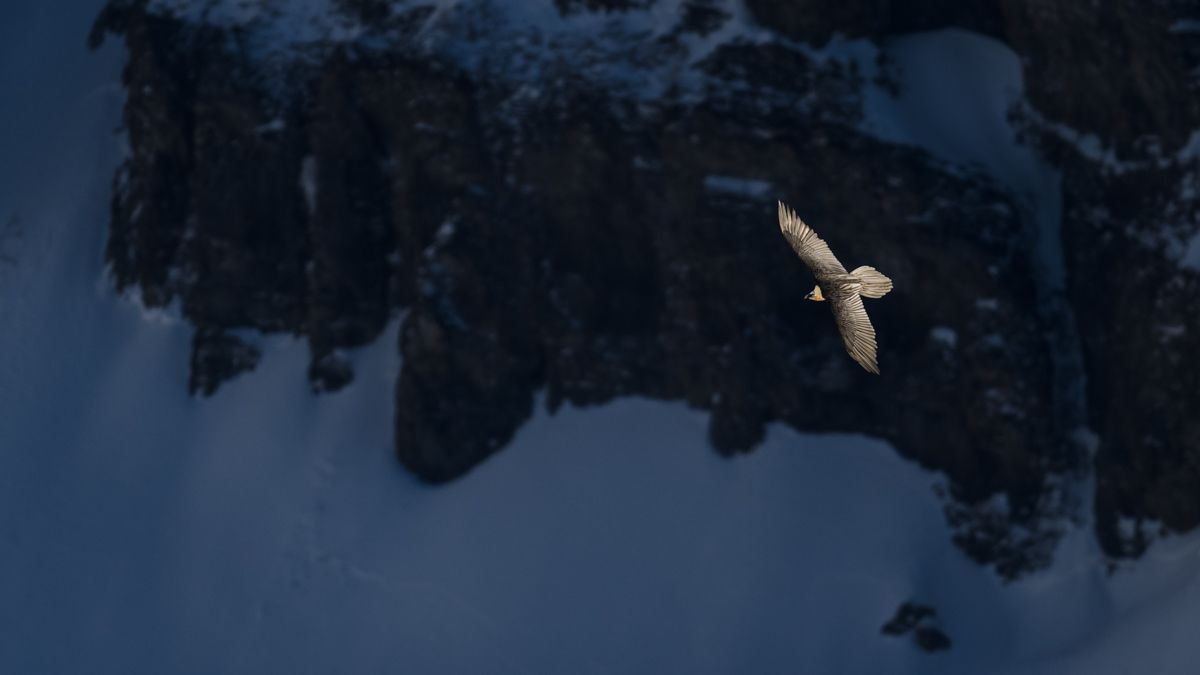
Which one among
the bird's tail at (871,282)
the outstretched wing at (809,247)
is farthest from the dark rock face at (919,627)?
the bird's tail at (871,282)

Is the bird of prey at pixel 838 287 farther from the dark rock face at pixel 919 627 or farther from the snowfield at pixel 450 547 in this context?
the dark rock face at pixel 919 627

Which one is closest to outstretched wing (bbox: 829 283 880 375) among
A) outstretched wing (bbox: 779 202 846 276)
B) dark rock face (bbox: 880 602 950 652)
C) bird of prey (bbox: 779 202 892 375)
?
bird of prey (bbox: 779 202 892 375)

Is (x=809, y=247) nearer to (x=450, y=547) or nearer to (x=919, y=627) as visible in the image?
(x=919, y=627)

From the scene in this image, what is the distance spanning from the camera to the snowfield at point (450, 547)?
27641 mm

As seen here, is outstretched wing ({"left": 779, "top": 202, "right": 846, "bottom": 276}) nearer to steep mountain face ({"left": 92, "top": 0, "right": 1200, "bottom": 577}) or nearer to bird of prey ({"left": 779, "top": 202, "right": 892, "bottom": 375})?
bird of prey ({"left": 779, "top": 202, "right": 892, "bottom": 375})

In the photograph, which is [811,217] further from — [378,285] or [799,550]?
[378,285]

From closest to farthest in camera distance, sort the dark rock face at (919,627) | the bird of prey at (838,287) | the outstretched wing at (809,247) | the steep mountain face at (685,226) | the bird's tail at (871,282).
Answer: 1. the bird's tail at (871,282)
2. the bird of prey at (838,287)
3. the outstretched wing at (809,247)
4. the dark rock face at (919,627)
5. the steep mountain face at (685,226)

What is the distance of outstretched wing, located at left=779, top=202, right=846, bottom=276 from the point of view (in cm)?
1866

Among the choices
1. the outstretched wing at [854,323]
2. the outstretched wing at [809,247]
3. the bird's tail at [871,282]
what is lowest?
the outstretched wing at [854,323]

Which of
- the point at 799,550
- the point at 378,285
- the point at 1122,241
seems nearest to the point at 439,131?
the point at 378,285

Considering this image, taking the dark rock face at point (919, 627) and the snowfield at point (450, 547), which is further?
the snowfield at point (450, 547)

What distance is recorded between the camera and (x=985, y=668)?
27.1 metres

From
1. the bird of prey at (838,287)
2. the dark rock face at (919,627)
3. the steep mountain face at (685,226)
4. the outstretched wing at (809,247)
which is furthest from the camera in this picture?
the steep mountain face at (685,226)

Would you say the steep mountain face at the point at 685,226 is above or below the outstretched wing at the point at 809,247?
below
